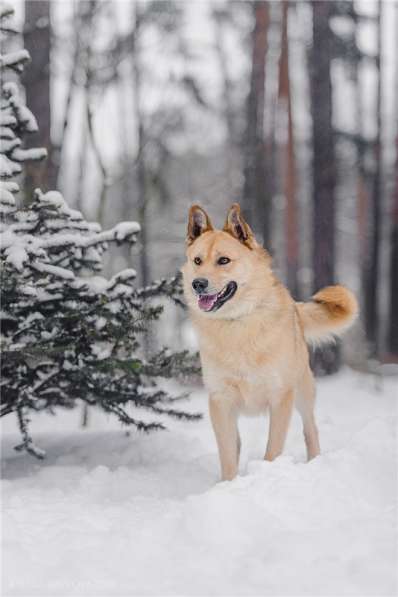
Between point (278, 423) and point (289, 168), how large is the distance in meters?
10.4

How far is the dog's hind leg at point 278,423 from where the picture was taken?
15.1 feet

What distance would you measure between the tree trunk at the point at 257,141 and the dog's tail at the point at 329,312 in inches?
221

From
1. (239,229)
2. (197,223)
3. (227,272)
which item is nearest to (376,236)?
(197,223)

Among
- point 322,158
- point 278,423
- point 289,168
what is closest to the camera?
point 278,423

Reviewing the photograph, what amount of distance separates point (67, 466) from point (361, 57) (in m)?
11.5

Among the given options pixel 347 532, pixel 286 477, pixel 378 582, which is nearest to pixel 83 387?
pixel 286 477

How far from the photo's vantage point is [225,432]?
467 cm

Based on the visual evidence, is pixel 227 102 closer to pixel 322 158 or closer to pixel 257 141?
pixel 257 141

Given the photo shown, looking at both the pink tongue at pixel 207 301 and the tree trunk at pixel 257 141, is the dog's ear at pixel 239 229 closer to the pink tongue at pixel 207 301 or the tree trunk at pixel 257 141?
the pink tongue at pixel 207 301

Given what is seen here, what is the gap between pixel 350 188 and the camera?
2897cm

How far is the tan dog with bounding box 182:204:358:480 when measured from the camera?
4547 millimetres

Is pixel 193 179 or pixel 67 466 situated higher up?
pixel 193 179

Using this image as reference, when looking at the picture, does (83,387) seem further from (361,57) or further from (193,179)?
(193,179)

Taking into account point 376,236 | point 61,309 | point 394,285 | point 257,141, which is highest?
point 257,141
